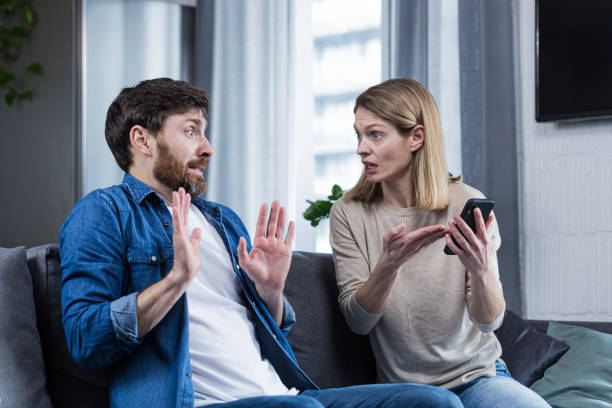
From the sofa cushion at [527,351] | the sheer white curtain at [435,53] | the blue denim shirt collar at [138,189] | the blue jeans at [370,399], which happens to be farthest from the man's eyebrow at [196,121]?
the sheer white curtain at [435,53]

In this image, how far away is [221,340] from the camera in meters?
1.41

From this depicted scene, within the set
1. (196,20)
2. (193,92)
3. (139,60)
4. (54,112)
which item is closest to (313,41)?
(196,20)

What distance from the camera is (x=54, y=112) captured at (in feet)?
10.6

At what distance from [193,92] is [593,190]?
1.59 metres

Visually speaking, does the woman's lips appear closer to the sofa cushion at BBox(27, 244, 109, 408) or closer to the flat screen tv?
the sofa cushion at BBox(27, 244, 109, 408)

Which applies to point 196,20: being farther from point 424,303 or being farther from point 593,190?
point 424,303

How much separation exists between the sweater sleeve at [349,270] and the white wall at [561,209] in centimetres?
105

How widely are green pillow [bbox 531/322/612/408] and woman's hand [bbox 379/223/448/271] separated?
0.67 meters

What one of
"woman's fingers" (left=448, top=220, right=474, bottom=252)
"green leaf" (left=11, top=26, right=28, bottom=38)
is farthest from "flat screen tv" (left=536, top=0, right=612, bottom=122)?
"green leaf" (left=11, top=26, right=28, bottom=38)

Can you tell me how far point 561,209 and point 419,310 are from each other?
1.09 meters

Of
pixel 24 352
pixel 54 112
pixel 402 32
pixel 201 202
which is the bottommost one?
pixel 24 352

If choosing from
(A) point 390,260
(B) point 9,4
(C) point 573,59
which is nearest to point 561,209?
(C) point 573,59

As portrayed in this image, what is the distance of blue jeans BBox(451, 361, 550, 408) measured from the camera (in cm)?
152

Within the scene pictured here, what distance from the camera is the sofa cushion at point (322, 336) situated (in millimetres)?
1803
